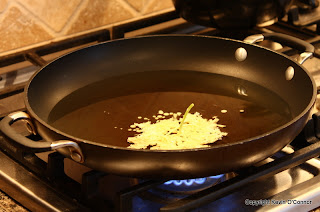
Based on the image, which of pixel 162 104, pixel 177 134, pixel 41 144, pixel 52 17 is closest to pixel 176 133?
pixel 177 134

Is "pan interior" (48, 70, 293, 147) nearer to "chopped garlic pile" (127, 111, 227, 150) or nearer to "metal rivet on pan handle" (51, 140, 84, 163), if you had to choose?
"chopped garlic pile" (127, 111, 227, 150)

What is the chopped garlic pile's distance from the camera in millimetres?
751

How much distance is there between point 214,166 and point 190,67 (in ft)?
1.28

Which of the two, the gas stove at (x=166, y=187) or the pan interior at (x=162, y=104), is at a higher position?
the pan interior at (x=162, y=104)

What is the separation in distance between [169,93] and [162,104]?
4 cm

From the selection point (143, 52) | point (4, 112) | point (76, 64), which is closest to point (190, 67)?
point (143, 52)

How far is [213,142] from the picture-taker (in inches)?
30.4

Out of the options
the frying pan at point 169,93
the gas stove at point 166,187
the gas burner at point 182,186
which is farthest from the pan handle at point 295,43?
the gas burner at point 182,186

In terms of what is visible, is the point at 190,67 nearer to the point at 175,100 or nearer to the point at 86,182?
the point at 175,100

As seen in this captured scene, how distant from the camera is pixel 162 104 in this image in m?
0.89

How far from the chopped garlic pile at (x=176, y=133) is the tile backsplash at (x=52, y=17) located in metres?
0.41

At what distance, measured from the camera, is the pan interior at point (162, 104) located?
2.67 feet

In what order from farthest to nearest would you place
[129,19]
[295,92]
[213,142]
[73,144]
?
1. [129,19]
2. [295,92]
3. [213,142]
4. [73,144]

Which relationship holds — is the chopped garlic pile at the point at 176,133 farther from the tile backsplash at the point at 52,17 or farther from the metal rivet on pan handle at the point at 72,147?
the tile backsplash at the point at 52,17
